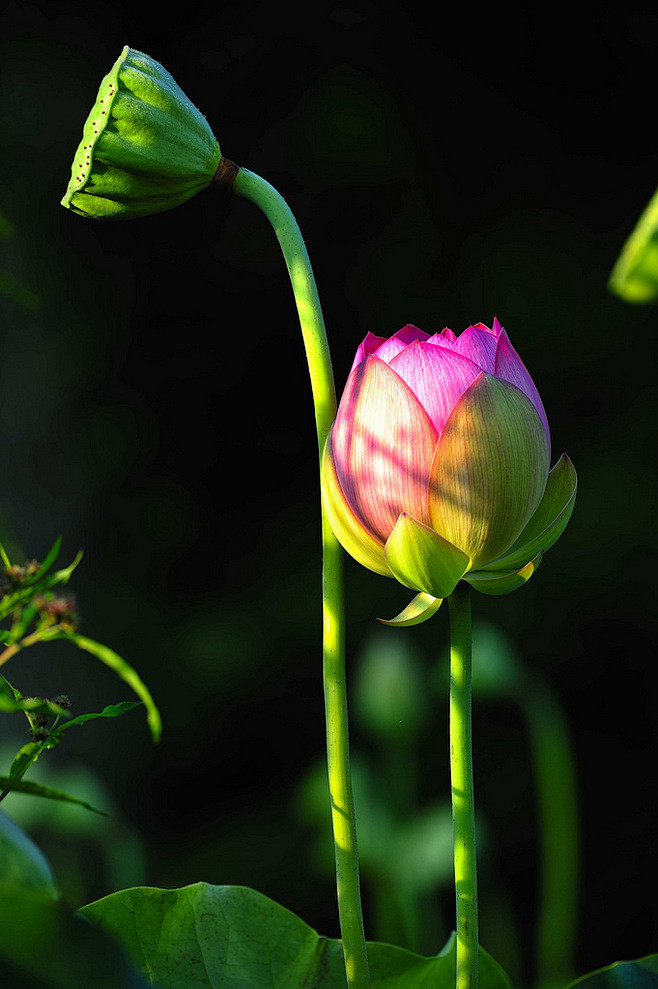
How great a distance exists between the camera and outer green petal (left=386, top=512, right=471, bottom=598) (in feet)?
0.80

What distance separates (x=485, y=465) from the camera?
9.6 inches

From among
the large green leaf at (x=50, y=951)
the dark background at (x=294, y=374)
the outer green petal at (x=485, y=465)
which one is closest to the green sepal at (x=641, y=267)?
the outer green petal at (x=485, y=465)

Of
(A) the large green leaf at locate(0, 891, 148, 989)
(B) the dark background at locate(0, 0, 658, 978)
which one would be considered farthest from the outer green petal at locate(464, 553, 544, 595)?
(B) the dark background at locate(0, 0, 658, 978)

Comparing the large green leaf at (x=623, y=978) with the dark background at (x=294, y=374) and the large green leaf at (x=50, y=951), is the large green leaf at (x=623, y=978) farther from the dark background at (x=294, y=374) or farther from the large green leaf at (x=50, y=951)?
the dark background at (x=294, y=374)

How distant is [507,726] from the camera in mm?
854

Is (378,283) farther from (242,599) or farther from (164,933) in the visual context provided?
(164,933)

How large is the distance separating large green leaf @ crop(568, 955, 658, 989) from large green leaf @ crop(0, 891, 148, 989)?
7.0 inches

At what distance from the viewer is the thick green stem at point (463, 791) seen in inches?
10.3

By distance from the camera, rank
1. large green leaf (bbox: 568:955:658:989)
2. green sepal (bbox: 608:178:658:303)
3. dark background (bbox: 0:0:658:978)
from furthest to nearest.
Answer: dark background (bbox: 0:0:658:978) < large green leaf (bbox: 568:955:658:989) < green sepal (bbox: 608:178:658:303)

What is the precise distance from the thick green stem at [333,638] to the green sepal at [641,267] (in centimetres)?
10

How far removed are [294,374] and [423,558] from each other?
63 cm

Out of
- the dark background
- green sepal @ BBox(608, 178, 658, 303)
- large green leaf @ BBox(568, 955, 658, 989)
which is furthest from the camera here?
the dark background

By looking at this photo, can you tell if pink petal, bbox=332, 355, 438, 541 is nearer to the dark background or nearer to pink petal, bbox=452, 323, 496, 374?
pink petal, bbox=452, 323, 496, 374

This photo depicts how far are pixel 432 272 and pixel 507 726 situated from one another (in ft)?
1.40
